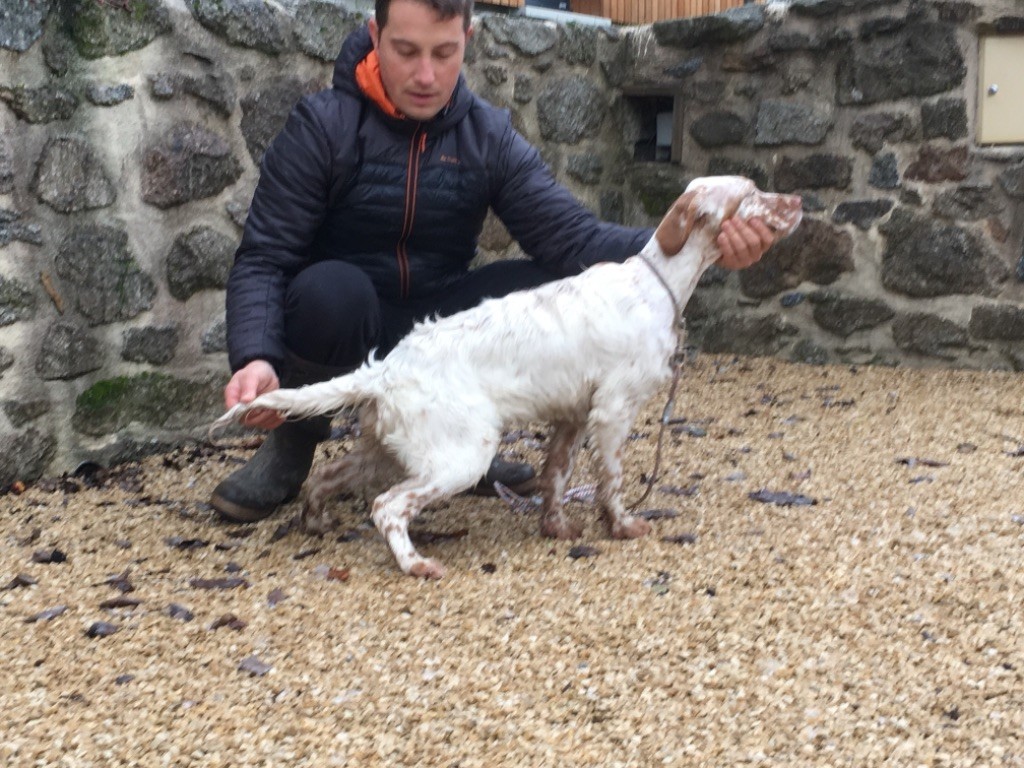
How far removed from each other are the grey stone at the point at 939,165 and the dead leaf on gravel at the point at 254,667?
373 centimetres

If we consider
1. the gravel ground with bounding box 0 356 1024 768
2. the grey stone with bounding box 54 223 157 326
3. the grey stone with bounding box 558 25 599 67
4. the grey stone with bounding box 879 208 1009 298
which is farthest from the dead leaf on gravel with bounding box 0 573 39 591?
the grey stone with bounding box 879 208 1009 298

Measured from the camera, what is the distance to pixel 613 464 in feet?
9.08

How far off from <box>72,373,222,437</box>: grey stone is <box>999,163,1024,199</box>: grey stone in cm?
332

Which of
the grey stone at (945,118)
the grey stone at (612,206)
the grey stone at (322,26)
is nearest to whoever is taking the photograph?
the grey stone at (322,26)

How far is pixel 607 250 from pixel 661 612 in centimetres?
112

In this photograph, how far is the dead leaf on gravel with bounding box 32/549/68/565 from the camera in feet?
9.02

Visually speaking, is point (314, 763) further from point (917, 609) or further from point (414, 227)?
point (414, 227)

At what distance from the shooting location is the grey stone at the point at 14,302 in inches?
126

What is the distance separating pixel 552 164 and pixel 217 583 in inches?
124

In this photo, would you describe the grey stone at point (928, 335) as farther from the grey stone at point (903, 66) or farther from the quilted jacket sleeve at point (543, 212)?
the quilted jacket sleeve at point (543, 212)

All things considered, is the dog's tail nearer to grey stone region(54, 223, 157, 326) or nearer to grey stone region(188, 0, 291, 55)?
grey stone region(54, 223, 157, 326)

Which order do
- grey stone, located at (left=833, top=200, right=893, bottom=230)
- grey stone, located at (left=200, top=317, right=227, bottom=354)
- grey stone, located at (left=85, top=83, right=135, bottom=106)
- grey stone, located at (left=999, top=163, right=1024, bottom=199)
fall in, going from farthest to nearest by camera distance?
grey stone, located at (left=833, top=200, right=893, bottom=230) → grey stone, located at (left=999, top=163, right=1024, bottom=199) → grey stone, located at (left=200, top=317, right=227, bottom=354) → grey stone, located at (left=85, top=83, right=135, bottom=106)

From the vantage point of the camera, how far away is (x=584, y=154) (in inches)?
209

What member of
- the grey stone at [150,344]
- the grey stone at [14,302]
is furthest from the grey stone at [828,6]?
the grey stone at [14,302]
